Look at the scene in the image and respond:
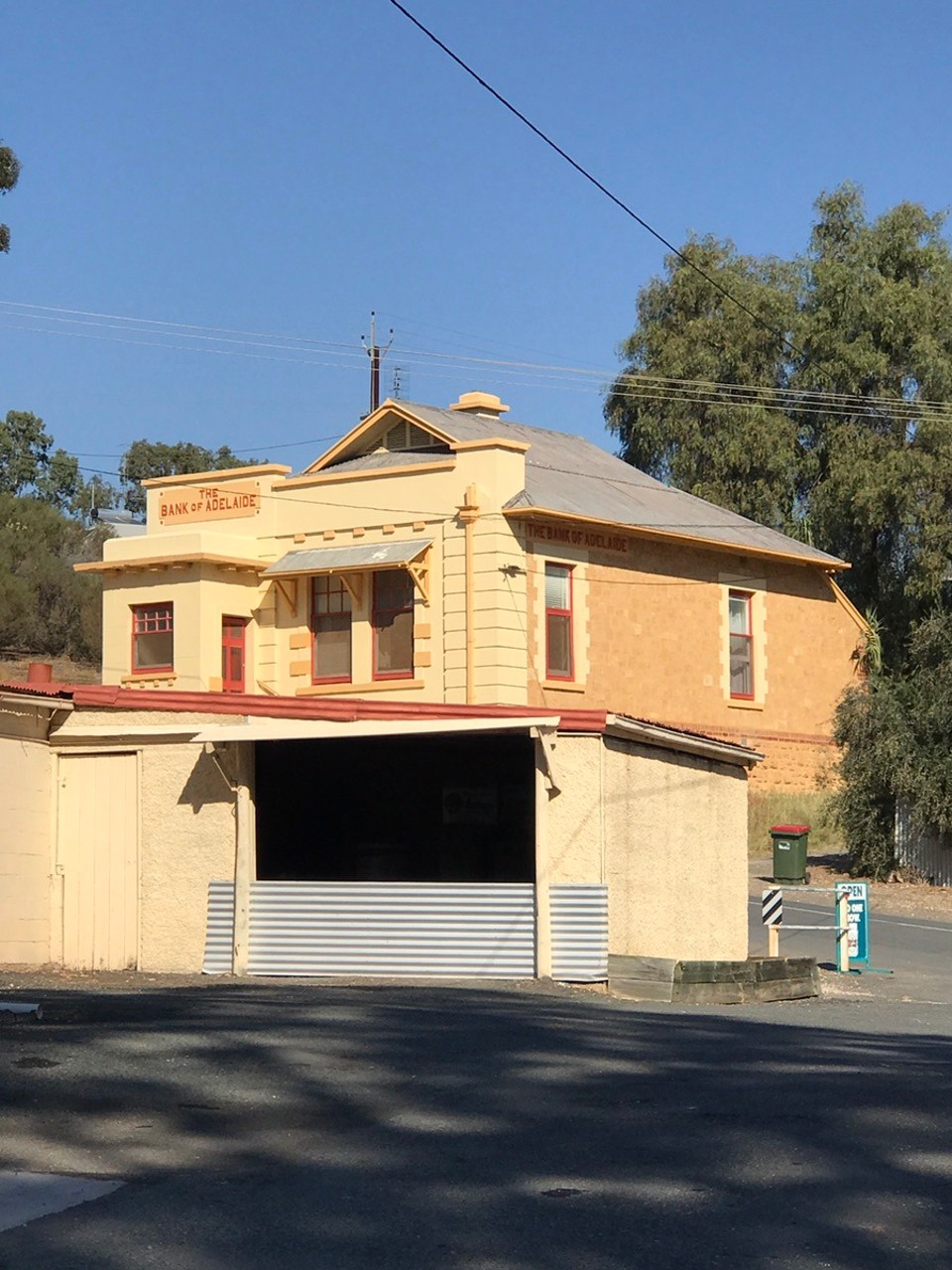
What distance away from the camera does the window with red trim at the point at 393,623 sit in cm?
3284

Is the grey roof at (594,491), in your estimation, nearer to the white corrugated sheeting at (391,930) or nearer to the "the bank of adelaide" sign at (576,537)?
the "the bank of adelaide" sign at (576,537)

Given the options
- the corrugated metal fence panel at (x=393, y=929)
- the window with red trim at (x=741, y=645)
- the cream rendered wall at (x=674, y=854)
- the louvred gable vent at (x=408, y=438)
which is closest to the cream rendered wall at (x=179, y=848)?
the corrugated metal fence panel at (x=393, y=929)

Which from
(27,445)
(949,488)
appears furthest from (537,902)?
(27,445)

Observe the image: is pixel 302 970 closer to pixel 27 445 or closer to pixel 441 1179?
pixel 441 1179

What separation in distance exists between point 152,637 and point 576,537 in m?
8.51

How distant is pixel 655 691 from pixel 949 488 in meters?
11.1

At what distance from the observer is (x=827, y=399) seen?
44406 millimetres

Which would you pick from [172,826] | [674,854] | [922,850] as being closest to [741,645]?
[922,850]

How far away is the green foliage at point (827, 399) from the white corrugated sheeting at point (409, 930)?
25641 mm

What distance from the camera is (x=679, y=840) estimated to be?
2016 cm

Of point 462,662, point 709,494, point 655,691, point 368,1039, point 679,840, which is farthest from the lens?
point 709,494

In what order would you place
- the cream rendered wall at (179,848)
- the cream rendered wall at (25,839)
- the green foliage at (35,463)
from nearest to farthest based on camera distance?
1. the cream rendered wall at (25,839)
2. the cream rendered wall at (179,848)
3. the green foliage at (35,463)

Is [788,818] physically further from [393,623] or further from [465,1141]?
[465,1141]

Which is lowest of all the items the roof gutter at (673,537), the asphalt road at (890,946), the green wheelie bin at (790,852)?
the asphalt road at (890,946)
